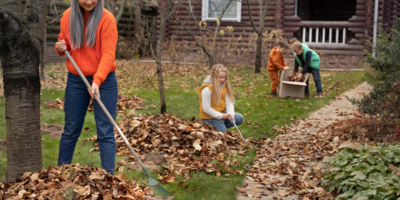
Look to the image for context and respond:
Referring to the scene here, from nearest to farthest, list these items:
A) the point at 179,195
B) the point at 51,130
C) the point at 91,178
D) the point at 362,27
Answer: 1. the point at 91,178
2. the point at 179,195
3. the point at 51,130
4. the point at 362,27

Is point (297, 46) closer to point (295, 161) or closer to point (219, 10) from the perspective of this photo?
point (295, 161)

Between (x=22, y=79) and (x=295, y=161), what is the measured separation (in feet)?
11.2

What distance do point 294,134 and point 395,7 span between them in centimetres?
1251

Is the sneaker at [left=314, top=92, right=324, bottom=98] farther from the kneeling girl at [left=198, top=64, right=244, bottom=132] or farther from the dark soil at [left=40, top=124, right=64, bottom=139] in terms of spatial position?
the dark soil at [left=40, top=124, right=64, bottom=139]

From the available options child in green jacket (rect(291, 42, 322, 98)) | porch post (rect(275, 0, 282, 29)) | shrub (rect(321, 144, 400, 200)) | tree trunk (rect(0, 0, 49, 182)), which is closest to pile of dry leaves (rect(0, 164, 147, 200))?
tree trunk (rect(0, 0, 49, 182))

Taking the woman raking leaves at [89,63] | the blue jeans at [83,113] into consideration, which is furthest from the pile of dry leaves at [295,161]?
the woman raking leaves at [89,63]

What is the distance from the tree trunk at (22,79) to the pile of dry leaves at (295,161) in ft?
6.86

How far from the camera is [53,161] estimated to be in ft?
Result: 14.3

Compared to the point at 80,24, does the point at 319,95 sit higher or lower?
lower

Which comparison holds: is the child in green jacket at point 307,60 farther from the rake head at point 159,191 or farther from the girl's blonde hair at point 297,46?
the rake head at point 159,191

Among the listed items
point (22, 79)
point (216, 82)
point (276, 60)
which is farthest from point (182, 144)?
point (276, 60)

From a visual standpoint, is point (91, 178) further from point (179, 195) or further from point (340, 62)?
point (340, 62)

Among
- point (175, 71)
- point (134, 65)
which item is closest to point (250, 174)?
point (175, 71)

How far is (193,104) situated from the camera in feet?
26.8
